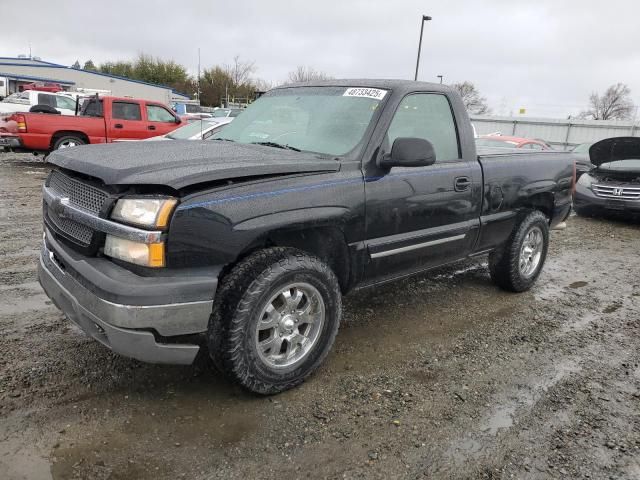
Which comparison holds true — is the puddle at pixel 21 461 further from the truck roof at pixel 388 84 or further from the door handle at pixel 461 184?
the door handle at pixel 461 184

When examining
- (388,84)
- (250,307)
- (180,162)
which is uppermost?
(388,84)

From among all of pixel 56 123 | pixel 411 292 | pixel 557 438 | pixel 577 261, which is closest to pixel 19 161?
pixel 56 123

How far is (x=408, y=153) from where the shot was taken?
316 centimetres

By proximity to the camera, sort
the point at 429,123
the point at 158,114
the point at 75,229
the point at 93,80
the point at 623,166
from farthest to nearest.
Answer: the point at 93,80, the point at 158,114, the point at 623,166, the point at 429,123, the point at 75,229

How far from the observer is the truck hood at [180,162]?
99.7 inches

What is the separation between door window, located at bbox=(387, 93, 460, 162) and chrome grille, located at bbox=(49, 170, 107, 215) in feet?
6.26

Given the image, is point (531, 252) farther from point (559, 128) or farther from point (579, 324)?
point (559, 128)

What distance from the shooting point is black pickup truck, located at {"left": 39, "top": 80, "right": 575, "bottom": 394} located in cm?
247

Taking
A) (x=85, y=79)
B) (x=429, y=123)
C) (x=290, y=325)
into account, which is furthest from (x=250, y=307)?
(x=85, y=79)

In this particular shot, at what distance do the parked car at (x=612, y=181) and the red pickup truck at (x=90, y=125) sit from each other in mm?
10290

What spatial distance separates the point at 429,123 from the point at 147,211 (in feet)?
7.69

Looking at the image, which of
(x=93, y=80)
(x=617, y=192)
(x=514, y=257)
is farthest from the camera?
(x=93, y=80)

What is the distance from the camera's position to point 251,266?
8.93 feet

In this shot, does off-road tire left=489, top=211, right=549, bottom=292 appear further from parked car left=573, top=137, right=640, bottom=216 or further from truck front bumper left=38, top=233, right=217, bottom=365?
parked car left=573, top=137, right=640, bottom=216
